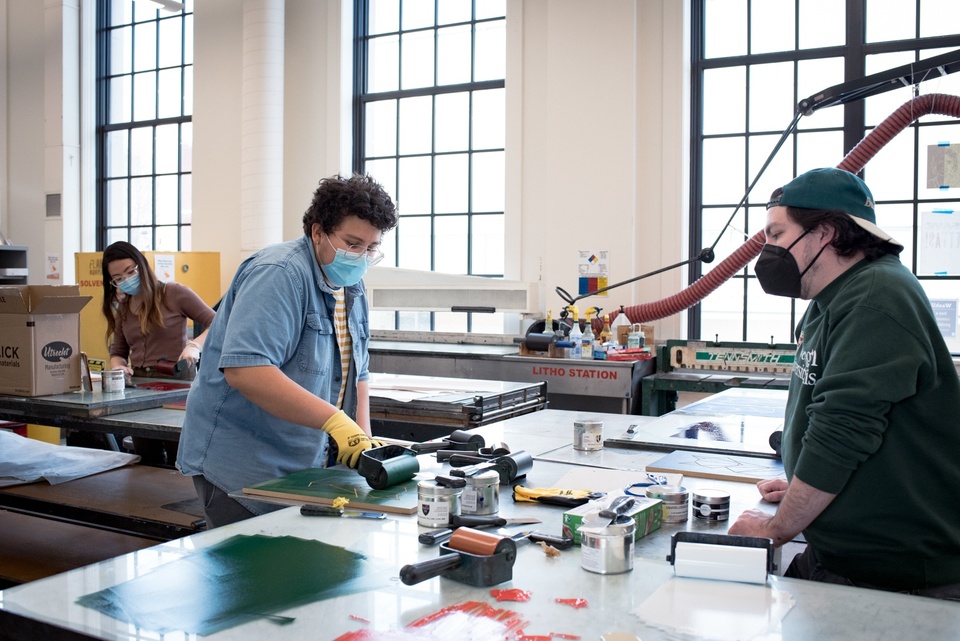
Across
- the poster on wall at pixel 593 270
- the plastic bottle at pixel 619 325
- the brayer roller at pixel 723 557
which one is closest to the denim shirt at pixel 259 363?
the brayer roller at pixel 723 557

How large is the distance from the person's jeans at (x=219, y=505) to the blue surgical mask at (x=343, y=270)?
59 centimetres

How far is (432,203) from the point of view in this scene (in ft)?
21.5

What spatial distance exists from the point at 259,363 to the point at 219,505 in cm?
39

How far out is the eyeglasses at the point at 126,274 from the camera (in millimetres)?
3916

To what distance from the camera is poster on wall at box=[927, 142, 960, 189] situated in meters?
4.80

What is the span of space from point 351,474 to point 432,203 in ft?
15.4

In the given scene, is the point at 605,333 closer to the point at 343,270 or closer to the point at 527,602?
the point at 343,270

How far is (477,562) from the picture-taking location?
1.33 meters

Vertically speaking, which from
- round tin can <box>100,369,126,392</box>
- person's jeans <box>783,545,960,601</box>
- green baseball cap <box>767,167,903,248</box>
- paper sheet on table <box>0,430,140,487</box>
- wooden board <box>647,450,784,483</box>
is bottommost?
paper sheet on table <box>0,430,140,487</box>

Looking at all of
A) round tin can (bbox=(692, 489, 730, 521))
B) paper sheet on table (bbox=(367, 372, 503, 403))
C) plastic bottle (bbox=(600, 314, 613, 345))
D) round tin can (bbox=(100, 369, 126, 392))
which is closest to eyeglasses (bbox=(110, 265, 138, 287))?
round tin can (bbox=(100, 369, 126, 392))

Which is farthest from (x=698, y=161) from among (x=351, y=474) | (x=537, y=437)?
(x=351, y=474)

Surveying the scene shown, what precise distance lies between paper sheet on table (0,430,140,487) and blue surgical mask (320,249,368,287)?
1.83m

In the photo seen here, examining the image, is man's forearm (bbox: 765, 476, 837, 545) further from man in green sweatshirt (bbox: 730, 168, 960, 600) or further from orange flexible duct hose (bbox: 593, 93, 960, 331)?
orange flexible duct hose (bbox: 593, 93, 960, 331)

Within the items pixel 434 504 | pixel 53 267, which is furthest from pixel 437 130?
pixel 434 504
